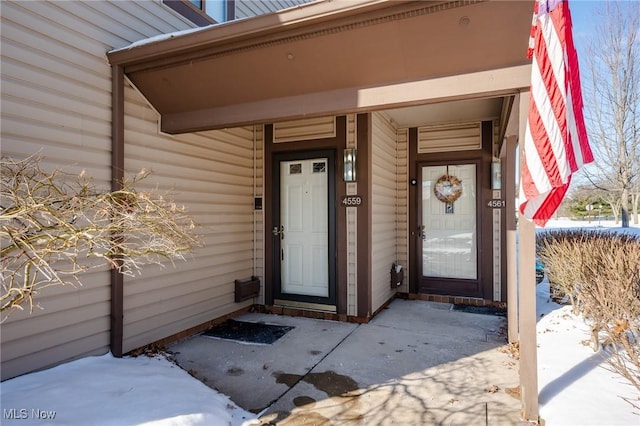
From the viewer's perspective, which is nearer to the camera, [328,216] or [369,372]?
[369,372]

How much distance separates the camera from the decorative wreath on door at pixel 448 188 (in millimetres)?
5766

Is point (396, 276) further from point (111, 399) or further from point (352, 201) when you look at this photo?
point (111, 399)

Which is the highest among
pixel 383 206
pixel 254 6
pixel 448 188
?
pixel 254 6

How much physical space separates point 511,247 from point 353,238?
1.80m

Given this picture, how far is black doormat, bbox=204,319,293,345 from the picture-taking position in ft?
13.2

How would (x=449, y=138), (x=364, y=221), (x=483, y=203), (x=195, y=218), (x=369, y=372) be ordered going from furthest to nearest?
(x=449, y=138), (x=483, y=203), (x=364, y=221), (x=195, y=218), (x=369, y=372)

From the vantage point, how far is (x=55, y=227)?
201 cm

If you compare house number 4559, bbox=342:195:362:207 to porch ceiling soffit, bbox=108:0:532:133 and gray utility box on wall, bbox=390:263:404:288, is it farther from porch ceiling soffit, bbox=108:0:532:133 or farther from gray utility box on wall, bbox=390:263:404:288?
porch ceiling soffit, bbox=108:0:532:133

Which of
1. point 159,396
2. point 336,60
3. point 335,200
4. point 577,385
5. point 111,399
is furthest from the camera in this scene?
point 335,200

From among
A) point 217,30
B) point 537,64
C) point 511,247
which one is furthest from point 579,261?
point 217,30

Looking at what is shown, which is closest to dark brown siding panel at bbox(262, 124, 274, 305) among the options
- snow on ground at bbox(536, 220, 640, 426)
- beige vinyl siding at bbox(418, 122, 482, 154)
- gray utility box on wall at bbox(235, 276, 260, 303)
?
gray utility box on wall at bbox(235, 276, 260, 303)

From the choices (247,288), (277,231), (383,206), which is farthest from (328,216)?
(247,288)

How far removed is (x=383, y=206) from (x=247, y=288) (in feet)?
7.09

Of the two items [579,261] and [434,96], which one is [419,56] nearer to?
[434,96]
